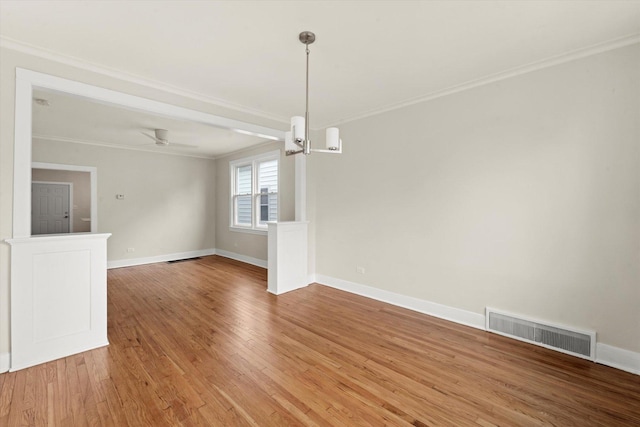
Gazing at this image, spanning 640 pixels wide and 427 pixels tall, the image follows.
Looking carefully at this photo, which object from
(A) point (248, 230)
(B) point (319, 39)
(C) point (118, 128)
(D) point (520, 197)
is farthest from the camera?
(A) point (248, 230)

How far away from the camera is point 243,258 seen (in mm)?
6586

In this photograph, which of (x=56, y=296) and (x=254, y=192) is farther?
(x=254, y=192)

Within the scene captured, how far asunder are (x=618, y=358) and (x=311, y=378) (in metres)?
2.58

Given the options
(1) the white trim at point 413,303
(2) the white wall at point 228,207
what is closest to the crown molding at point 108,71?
(2) the white wall at point 228,207

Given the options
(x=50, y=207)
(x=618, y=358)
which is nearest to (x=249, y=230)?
(x=50, y=207)

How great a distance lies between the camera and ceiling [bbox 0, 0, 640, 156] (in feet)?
6.25

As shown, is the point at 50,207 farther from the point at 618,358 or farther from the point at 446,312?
the point at 618,358

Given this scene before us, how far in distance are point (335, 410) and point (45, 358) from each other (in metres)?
2.60

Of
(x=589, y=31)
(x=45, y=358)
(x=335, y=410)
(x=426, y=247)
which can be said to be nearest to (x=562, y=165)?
(x=589, y=31)

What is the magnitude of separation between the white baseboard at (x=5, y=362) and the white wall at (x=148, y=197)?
411cm

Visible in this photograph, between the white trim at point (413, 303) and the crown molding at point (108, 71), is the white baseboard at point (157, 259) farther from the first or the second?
the crown molding at point (108, 71)

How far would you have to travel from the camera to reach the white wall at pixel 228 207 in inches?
216

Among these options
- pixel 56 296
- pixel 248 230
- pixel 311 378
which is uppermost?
pixel 248 230

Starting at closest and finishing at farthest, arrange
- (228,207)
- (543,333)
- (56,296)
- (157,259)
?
(56,296) < (543,333) < (157,259) < (228,207)
